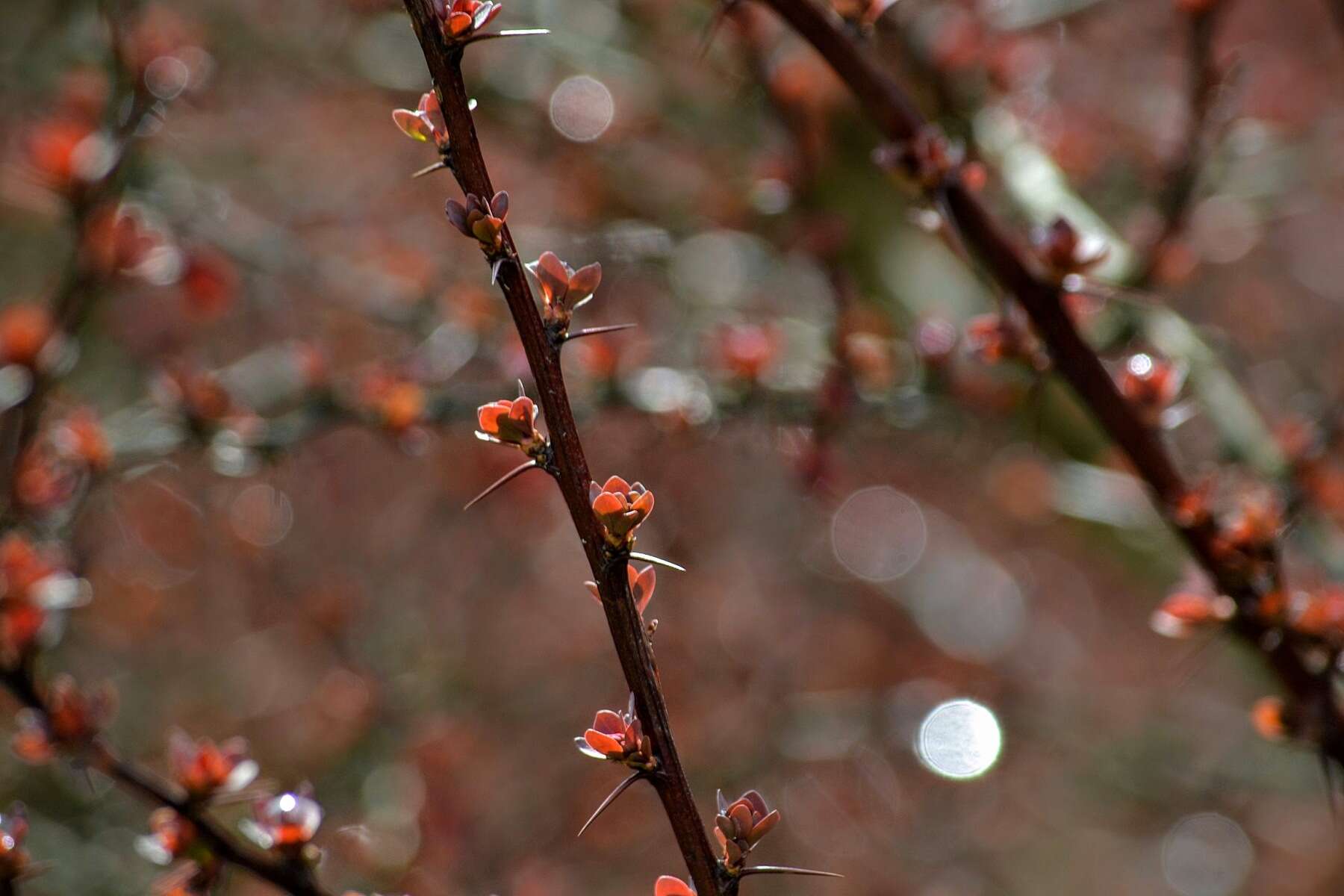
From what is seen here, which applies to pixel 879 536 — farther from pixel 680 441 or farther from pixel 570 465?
pixel 570 465

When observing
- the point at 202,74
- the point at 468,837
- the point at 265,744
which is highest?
the point at 202,74

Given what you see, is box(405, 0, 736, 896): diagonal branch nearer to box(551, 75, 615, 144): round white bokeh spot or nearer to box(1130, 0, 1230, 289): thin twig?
box(1130, 0, 1230, 289): thin twig

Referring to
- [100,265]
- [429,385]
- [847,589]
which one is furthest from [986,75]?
[847,589]

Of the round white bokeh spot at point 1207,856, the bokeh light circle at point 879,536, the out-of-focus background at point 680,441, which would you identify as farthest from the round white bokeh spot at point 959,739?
the round white bokeh spot at point 1207,856

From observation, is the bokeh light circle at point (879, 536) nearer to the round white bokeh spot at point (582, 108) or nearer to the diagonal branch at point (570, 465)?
the round white bokeh spot at point (582, 108)

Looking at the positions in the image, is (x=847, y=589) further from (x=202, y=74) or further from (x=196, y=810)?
(x=196, y=810)

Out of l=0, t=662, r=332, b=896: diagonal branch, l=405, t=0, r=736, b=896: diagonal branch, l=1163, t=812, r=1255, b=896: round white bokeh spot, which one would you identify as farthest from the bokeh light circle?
l=405, t=0, r=736, b=896: diagonal branch
